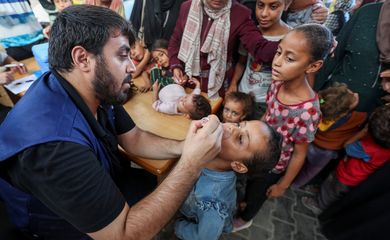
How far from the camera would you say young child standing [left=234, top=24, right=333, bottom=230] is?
1376 millimetres

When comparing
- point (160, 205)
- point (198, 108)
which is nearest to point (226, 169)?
point (160, 205)

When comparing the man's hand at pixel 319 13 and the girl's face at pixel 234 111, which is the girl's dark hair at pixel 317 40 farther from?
the man's hand at pixel 319 13

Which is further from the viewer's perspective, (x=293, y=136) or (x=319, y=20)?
(x=319, y=20)

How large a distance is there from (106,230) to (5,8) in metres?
2.81

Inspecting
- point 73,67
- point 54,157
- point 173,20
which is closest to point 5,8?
point 173,20

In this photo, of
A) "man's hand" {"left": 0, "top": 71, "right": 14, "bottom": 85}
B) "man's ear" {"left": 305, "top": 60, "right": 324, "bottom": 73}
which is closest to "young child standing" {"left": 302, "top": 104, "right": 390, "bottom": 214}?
"man's ear" {"left": 305, "top": 60, "right": 324, "bottom": 73}

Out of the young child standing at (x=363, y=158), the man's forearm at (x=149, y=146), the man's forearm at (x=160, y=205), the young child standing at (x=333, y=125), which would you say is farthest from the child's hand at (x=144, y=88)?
the young child standing at (x=363, y=158)

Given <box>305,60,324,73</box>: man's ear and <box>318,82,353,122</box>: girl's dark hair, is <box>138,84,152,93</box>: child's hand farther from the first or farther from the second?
<box>318,82,353,122</box>: girl's dark hair

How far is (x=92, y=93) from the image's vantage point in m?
1.10

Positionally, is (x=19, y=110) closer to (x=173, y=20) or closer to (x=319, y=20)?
(x=173, y=20)

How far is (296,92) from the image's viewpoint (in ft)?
4.91

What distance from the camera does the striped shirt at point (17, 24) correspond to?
7.82 ft

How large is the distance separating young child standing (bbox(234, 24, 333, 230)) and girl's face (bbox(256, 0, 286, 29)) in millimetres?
391

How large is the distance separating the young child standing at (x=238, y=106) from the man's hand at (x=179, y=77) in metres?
0.47
